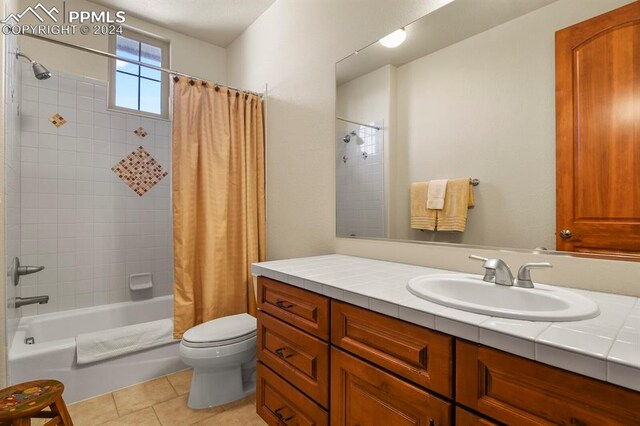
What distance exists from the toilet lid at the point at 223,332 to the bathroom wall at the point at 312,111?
585mm

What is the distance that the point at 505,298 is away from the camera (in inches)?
40.8

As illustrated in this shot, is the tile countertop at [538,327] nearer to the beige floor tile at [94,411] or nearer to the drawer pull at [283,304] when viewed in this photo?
the drawer pull at [283,304]

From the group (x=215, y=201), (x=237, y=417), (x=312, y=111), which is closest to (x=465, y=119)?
(x=312, y=111)

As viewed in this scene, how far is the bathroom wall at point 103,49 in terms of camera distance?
2.35 m

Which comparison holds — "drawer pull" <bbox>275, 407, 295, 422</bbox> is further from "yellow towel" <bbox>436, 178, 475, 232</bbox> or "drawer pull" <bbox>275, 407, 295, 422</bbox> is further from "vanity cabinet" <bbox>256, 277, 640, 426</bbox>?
"yellow towel" <bbox>436, 178, 475, 232</bbox>

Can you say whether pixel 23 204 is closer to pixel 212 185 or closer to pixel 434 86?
pixel 212 185

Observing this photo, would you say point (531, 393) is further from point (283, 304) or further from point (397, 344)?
point (283, 304)

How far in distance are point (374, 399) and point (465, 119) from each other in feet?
3.82

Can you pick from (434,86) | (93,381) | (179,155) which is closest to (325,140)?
(434,86)

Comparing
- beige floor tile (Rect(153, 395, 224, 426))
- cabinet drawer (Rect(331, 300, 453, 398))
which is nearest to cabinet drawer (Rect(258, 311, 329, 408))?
cabinet drawer (Rect(331, 300, 453, 398))

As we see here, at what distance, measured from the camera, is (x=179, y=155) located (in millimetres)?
2080

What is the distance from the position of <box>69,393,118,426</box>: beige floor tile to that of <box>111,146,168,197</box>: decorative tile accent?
165 cm

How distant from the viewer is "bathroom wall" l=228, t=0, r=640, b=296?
4.82 feet

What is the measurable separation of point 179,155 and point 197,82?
536 mm
